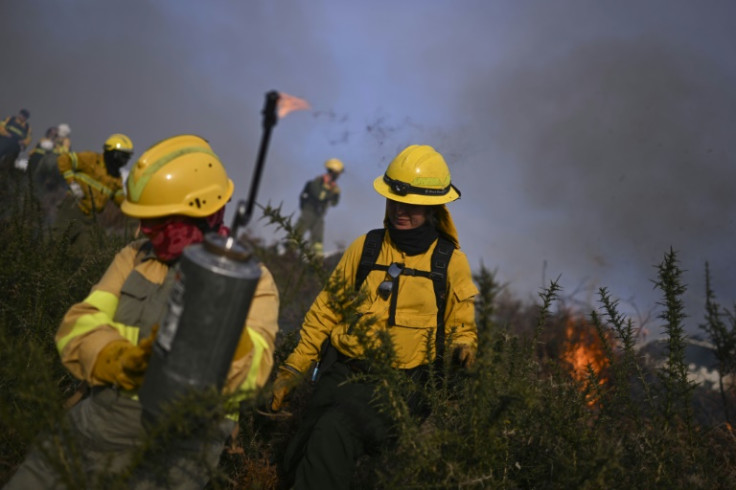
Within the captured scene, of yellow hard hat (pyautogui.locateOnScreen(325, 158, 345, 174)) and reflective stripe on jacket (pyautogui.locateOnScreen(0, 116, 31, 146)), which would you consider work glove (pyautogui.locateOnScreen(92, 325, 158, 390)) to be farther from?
reflective stripe on jacket (pyautogui.locateOnScreen(0, 116, 31, 146))

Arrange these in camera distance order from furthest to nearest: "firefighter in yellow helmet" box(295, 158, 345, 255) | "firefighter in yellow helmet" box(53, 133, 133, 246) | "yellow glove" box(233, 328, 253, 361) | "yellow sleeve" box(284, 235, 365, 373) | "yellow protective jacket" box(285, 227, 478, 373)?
1. "firefighter in yellow helmet" box(295, 158, 345, 255)
2. "firefighter in yellow helmet" box(53, 133, 133, 246)
3. "yellow sleeve" box(284, 235, 365, 373)
4. "yellow protective jacket" box(285, 227, 478, 373)
5. "yellow glove" box(233, 328, 253, 361)

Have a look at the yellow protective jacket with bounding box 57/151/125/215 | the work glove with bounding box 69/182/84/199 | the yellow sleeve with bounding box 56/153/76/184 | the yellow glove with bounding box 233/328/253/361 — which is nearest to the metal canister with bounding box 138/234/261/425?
the yellow glove with bounding box 233/328/253/361

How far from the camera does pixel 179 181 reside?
2.24m

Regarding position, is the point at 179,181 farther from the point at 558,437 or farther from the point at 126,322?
the point at 558,437

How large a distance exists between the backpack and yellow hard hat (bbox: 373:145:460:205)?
281mm

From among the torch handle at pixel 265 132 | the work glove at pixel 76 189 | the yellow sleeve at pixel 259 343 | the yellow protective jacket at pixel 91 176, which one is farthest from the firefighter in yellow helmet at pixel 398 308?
the work glove at pixel 76 189

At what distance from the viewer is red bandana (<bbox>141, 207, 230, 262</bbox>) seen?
2266 mm

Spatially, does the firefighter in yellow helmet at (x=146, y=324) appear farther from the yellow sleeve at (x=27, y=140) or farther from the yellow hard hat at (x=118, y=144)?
the yellow sleeve at (x=27, y=140)

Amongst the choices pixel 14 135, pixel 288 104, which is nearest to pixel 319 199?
pixel 14 135

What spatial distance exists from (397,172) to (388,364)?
1.52 m

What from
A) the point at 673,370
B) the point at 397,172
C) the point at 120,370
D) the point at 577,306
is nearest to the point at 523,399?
the point at 673,370

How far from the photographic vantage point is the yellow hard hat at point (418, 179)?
3.62 m

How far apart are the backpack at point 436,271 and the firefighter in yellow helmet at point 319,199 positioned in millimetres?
11009

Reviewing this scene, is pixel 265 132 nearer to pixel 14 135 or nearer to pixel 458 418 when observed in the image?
Answer: pixel 458 418
